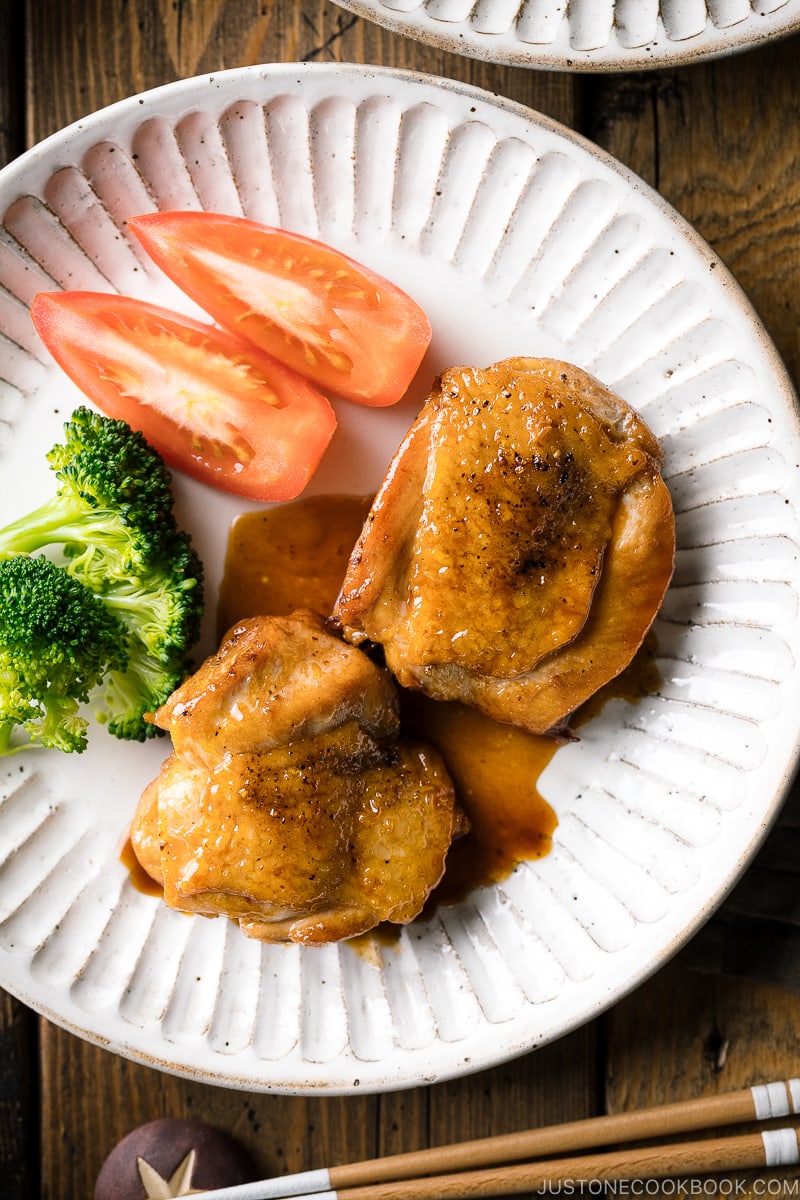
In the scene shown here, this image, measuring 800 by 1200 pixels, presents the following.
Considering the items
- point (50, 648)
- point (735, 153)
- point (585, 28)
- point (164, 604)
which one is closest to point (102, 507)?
point (164, 604)

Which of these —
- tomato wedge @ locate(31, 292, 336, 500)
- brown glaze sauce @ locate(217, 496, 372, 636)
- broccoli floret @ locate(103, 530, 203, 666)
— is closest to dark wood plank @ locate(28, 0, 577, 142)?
tomato wedge @ locate(31, 292, 336, 500)

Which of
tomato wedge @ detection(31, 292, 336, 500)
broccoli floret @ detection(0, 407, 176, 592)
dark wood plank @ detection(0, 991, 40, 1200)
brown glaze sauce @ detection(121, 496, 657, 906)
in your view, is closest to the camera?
broccoli floret @ detection(0, 407, 176, 592)

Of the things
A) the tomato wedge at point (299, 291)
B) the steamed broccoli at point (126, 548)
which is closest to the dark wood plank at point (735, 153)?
the tomato wedge at point (299, 291)

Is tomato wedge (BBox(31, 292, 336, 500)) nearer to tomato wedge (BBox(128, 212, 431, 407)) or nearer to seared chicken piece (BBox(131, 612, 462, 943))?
tomato wedge (BBox(128, 212, 431, 407))

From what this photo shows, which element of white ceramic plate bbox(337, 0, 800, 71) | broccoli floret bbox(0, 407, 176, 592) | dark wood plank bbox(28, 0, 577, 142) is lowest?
broccoli floret bbox(0, 407, 176, 592)

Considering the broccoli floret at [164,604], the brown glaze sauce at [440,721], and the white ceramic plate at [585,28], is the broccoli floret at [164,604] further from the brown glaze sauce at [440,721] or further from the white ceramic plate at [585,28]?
the white ceramic plate at [585,28]

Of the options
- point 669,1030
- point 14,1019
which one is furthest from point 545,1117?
point 14,1019
